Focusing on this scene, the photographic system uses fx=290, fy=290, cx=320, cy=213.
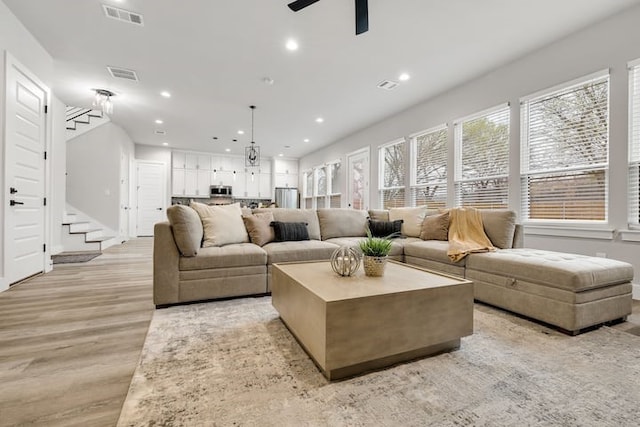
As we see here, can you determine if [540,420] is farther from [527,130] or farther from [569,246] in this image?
[527,130]

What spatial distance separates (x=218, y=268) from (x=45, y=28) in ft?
10.5

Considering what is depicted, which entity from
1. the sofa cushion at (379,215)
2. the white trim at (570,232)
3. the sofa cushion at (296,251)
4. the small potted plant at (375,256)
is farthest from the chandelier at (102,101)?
the white trim at (570,232)

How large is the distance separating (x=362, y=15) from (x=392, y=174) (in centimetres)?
398

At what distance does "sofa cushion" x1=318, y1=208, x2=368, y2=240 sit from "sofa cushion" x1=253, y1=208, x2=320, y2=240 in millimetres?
121

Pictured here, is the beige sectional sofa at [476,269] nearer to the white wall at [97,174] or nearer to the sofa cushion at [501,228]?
the sofa cushion at [501,228]

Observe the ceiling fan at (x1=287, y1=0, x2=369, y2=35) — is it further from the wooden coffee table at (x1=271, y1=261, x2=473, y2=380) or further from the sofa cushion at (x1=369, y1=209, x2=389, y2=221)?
the sofa cushion at (x1=369, y1=209, x2=389, y2=221)

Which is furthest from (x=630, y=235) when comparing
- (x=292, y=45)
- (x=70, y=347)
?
(x=70, y=347)

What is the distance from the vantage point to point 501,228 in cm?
302

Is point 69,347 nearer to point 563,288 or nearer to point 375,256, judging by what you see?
point 375,256

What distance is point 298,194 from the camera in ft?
33.6

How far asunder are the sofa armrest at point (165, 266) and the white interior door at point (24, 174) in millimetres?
1779

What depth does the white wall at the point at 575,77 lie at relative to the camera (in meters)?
2.78

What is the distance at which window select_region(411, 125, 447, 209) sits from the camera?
479cm

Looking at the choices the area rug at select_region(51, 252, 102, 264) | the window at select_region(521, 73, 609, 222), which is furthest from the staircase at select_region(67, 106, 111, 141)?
the window at select_region(521, 73, 609, 222)
